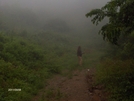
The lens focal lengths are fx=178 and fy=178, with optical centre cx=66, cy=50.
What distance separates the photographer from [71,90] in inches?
340

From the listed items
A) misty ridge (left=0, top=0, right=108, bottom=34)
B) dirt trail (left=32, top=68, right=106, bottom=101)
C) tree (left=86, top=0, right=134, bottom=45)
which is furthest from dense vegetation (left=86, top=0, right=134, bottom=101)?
misty ridge (left=0, top=0, right=108, bottom=34)

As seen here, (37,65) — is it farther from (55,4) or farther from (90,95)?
(55,4)

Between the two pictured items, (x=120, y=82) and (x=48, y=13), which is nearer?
(x=120, y=82)

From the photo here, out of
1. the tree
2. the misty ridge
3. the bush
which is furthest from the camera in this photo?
the misty ridge

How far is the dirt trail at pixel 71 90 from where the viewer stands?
760 cm

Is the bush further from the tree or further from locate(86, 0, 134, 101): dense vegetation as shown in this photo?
the tree

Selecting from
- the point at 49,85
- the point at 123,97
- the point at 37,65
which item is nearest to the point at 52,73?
the point at 37,65

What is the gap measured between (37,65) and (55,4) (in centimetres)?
3891

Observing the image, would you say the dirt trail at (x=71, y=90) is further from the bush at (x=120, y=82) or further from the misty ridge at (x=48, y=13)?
the misty ridge at (x=48, y=13)

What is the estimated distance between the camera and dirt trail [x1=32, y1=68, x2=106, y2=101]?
7.60m

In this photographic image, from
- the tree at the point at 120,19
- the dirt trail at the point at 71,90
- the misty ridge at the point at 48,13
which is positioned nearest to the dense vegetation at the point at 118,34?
the tree at the point at 120,19

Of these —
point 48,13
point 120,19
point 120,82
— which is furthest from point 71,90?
point 48,13

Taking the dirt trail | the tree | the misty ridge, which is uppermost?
the misty ridge

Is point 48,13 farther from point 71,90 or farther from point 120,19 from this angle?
point 120,19
